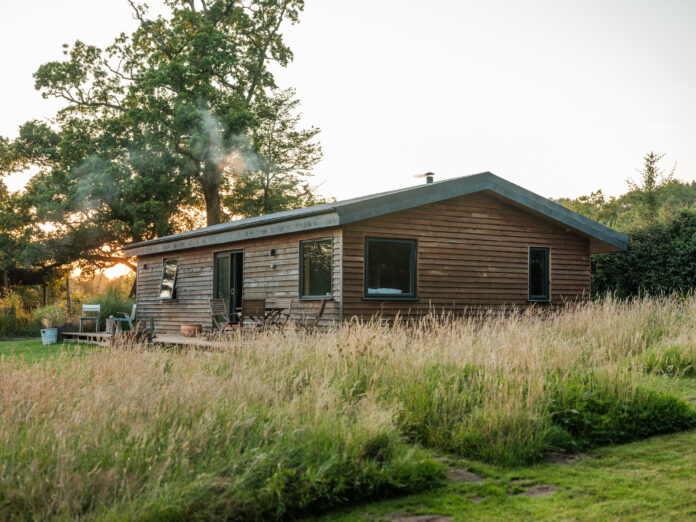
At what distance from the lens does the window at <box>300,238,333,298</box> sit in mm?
11781

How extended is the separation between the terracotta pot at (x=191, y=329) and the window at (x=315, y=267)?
404cm

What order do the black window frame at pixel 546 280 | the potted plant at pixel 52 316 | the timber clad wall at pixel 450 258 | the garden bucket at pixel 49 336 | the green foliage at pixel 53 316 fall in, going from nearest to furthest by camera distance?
the timber clad wall at pixel 450 258 → the black window frame at pixel 546 280 → the garden bucket at pixel 49 336 → the potted plant at pixel 52 316 → the green foliage at pixel 53 316

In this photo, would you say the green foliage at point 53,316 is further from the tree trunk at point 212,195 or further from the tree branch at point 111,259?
the tree trunk at point 212,195

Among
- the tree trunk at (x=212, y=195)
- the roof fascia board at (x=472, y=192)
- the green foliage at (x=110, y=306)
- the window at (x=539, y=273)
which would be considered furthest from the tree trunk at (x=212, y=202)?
the roof fascia board at (x=472, y=192)

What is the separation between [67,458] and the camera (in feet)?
10.7

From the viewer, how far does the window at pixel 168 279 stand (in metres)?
17.4

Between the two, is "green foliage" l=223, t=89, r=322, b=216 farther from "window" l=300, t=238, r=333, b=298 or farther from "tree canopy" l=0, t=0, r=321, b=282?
"window" l=300, t=238, r=333, b=298

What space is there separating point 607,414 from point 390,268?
280 inches

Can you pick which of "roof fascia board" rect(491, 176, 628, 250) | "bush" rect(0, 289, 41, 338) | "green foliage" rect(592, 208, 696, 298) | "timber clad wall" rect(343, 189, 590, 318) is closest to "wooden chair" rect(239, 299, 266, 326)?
"timber clad wall" rect(343, 189, 590, 318)

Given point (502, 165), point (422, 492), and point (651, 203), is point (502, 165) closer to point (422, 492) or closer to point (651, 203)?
point (651, 203)

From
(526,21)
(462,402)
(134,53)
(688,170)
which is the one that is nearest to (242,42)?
(134,53)

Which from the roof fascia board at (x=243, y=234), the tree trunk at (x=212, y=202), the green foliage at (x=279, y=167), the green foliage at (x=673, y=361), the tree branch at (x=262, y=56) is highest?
the tree branch at (x=262, y=56)

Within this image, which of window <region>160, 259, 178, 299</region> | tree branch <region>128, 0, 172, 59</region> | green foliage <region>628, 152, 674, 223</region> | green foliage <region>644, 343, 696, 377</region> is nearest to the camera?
green foliage <region>644, 343, 696, 377</region>

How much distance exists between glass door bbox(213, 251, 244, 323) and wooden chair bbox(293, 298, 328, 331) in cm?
277
